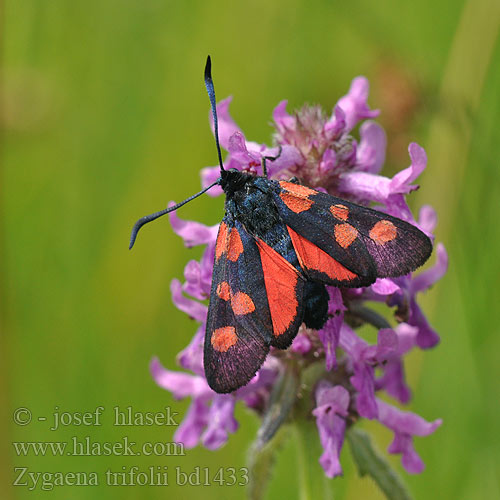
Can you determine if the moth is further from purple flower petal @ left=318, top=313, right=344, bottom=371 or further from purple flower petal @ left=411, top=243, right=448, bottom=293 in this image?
purple flower petal @ left=411, top=243, right=448, bottom=293

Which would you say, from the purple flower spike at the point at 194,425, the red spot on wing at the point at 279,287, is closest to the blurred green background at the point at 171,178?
the purple flower spike at the point at 194,425

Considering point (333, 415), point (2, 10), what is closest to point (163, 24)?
point (2, 10)

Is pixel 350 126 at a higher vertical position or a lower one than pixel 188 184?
higher

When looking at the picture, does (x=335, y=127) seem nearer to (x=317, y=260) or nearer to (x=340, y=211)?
(x=340, y=211)

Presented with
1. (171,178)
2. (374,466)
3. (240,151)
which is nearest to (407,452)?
(374,466)

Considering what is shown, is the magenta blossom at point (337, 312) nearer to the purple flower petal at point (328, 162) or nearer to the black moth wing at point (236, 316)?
the purple flower petal at point (328, 162)

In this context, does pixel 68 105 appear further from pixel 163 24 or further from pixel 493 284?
pixel 493 284

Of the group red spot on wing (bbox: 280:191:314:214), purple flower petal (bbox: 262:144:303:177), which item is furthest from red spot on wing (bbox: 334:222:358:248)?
purple flower petal (bbox: 262:144:303:177)
